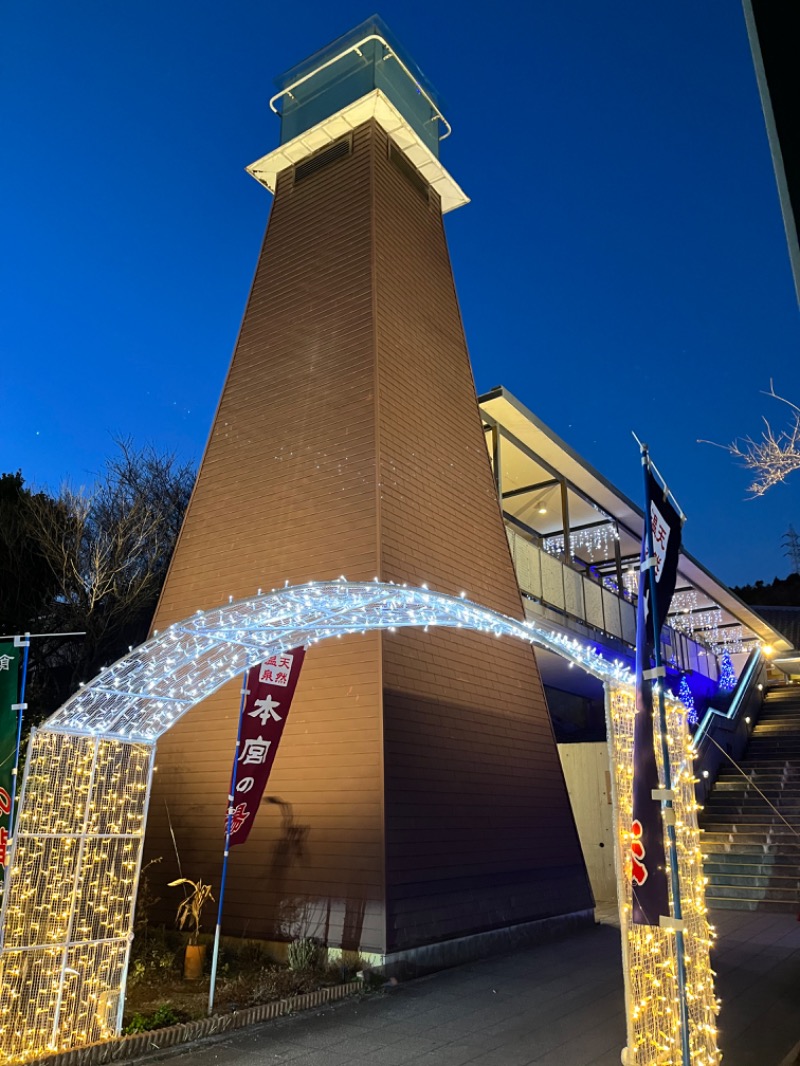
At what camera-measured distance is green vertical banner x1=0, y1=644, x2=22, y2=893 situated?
16.1 ft

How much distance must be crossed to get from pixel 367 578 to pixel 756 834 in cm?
812

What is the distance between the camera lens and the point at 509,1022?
548cm

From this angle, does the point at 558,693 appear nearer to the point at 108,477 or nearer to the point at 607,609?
the point at 607,609

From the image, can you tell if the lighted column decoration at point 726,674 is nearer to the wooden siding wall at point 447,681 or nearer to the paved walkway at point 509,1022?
the wooden siding wall at point 447,681

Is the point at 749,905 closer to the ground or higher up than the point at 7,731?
closer to the ground

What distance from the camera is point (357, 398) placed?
8.77 metres

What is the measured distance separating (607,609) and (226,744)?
25.2 feet

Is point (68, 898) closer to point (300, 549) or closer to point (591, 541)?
point (300, 549)

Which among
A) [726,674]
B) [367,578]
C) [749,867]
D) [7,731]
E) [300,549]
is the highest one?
[726,674]

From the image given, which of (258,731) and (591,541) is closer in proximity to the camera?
(258,731)

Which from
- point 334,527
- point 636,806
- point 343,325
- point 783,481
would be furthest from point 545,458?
point 636,806

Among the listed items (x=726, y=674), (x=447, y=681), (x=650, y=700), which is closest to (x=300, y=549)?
(x=447, y=681)

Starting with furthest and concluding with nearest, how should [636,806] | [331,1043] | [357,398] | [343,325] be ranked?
[343,325], [357,398], [331,1043], [636,806]

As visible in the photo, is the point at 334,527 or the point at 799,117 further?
the point at 334,527
